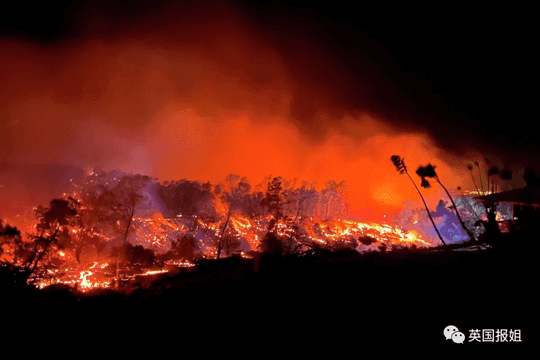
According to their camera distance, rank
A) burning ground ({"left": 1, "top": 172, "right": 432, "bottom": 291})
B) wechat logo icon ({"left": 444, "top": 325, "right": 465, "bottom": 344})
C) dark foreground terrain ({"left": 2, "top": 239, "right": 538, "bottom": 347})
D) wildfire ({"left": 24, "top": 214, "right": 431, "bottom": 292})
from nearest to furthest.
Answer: wechat logo icon ({"left": 444, "top": 325, "right": 465, "bottom": 344}) < dark foreground terrain ({"left": 2, "top": 239, "right": 538, "bottom": 347}) < burning ground ({"left": 1, "top": 172, "right": 432, "bottom": 291}) < wildfire ({"left": 24, "top": 214, "right": 431, "bottom": 292})

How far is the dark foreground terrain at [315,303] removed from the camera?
11.2 feet

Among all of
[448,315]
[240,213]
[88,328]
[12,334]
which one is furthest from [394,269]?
[240,213]

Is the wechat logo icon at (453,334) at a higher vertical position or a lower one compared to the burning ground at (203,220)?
lower

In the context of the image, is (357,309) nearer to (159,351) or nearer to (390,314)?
(390,314)

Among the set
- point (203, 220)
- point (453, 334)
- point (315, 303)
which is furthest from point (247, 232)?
point (453, 334)

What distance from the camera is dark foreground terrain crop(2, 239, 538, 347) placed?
3.42m

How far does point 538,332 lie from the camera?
3.18 m

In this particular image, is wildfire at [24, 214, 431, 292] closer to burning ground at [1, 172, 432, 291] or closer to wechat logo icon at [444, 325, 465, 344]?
burning ground at [1, 172, 432, 291]

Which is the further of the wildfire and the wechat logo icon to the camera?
the wildfire

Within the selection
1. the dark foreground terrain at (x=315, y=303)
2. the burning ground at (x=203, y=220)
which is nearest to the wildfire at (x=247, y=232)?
the burning ground at (x=203, y=220)

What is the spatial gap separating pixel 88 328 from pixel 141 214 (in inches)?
2022

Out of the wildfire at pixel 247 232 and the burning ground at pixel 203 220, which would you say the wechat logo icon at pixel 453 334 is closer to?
the burning ground at pixel 203 220

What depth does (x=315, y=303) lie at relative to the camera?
12.7 ft

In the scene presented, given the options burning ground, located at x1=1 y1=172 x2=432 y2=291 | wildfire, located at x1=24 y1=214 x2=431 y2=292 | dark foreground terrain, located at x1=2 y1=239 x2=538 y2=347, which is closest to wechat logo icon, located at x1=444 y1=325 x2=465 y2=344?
dark foreground terrain, located at x1=2 y1=239 x2=538 y2=347
